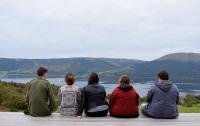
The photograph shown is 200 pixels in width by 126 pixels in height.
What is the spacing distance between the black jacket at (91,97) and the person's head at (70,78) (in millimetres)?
309

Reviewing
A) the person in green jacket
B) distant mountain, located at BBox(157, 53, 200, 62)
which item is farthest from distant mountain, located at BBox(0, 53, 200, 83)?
the person in green jacket

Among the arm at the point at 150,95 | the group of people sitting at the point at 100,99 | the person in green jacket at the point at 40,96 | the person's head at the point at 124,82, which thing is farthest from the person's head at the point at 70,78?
the arm at the point at 150,95

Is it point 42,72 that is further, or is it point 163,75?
point 42,72

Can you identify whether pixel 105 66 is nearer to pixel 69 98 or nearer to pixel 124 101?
pixel 69 98

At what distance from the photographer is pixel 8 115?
11484 millimetres

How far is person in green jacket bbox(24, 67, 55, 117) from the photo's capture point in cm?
1119

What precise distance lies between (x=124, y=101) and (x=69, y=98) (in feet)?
3.97

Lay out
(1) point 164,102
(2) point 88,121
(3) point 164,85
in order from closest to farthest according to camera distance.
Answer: (2) point 88,121
(1) point 164,102
(3) point 164,85

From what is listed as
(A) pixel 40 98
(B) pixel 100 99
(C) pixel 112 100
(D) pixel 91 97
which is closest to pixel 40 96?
(A) pixel 40 98

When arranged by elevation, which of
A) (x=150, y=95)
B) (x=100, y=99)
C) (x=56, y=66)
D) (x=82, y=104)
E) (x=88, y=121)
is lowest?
(x=88, y=121)

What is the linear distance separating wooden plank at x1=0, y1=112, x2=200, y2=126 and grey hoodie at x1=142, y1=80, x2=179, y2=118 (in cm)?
21

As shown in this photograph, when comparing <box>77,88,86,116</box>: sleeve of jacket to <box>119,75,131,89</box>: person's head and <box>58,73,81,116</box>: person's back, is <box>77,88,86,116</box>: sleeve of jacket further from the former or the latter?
<box>119,75,131,89</box>: person's head

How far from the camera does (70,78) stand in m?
11.3

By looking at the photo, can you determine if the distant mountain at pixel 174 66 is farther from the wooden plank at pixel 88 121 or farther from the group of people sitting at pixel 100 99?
the wooden plank at pixel 88 121
